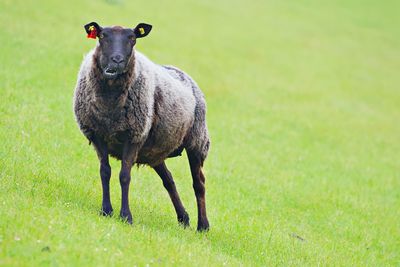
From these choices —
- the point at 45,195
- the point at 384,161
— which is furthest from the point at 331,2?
the point at 45,195

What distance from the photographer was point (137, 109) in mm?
9898

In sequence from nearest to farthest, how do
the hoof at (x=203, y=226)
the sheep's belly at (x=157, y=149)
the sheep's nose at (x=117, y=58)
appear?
1. the sheep's nose at (x=117, y=58)
2. the sheep's belly at (x=157, y=149)
3. the hoof at (x=203, y=226)

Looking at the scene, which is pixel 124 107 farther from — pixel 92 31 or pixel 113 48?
pixel 92 31

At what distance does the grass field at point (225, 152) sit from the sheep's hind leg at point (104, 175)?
317mm

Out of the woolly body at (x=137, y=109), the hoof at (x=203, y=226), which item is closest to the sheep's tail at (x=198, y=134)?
the woolly body at (x=137, y=109)

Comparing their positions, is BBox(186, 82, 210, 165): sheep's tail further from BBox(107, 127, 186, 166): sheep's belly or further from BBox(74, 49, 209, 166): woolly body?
BBox(107, 127, 186, 166): sheep's belly

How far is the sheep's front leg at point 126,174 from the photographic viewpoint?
9.70 metres

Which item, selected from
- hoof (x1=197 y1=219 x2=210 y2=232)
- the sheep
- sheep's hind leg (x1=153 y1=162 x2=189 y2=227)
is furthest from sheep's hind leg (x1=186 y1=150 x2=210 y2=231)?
the sheep

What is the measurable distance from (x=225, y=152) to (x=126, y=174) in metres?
9.64

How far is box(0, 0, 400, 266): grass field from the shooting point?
28.9 feet

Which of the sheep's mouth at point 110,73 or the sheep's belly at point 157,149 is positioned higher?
the sheep's mouth at point 110,73

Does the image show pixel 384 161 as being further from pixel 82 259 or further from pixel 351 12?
pixel 351 12

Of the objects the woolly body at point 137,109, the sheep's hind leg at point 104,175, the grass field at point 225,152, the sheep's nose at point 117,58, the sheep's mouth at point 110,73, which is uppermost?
the sheep's nose at point 117,58

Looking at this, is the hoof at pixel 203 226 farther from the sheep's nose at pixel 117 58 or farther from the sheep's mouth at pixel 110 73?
the sheep's nose at pixel 117 58
